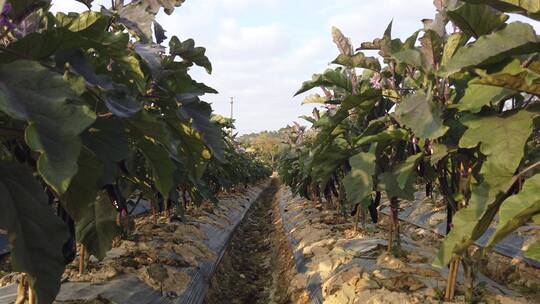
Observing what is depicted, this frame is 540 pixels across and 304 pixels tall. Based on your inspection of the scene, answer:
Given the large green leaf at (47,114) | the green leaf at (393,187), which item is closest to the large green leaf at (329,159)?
the green leaf at (393,187)

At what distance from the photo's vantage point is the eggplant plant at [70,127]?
2.56 feet

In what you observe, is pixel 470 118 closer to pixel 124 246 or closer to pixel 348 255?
pixel 348 255

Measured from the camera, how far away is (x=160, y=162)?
1.31m

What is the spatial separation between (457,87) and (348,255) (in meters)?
1.82

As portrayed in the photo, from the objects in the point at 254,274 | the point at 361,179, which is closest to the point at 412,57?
the point at 361,179

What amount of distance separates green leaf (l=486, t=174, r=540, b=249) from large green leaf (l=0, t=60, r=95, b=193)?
812 mm

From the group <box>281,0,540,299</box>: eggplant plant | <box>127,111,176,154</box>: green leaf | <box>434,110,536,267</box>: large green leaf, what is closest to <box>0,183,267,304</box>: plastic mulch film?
<box>281,0,540,299</box>: eggplant plant

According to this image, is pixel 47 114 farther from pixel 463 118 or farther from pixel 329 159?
pixel 329 159

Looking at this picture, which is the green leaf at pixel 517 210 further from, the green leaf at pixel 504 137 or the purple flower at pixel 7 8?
the purple flower at pixel 7 8

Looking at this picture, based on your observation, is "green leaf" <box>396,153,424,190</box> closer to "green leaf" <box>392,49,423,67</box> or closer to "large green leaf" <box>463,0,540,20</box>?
"green leaf" <box>392,49,423,67</box>

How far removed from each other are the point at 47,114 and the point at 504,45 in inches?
41.6

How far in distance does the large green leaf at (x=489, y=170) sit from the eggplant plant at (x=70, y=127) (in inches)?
29.9

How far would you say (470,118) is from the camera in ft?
4.87

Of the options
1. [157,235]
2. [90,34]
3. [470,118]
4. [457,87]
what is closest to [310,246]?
[157,235]
